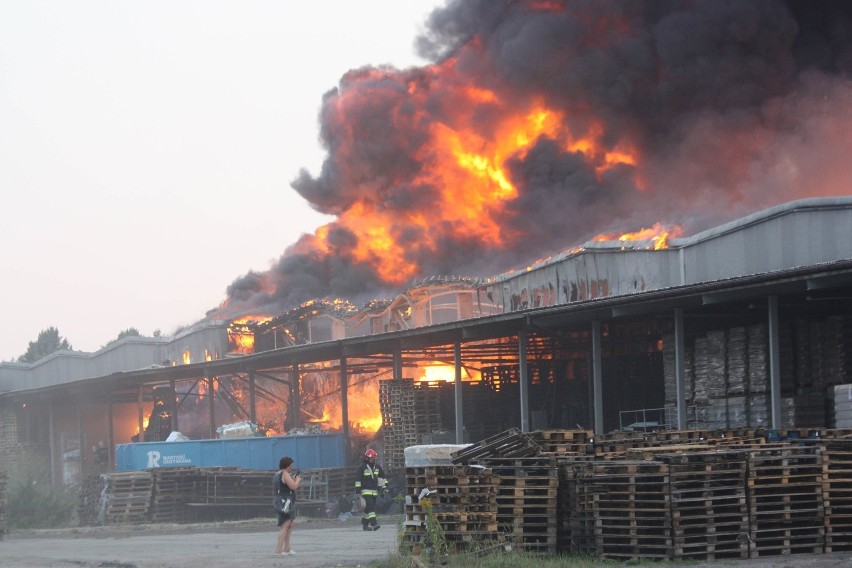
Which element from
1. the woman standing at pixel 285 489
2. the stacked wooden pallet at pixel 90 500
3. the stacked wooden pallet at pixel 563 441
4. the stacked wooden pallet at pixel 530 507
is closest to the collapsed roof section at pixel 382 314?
the stacked wooden pallet at pixel 90 500

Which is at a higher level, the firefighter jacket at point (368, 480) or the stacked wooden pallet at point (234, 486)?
the firefighter jacket at point (368, 480)

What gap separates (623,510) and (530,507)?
1.25m

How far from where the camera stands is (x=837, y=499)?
1412 cm

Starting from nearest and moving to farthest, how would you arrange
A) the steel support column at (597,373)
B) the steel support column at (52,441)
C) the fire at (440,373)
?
the steel support column at (597,373) < the fire at (440,373) < the steel support column at (52,441)

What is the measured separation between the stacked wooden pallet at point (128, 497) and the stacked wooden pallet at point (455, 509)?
17533mm

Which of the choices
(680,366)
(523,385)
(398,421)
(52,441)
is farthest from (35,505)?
(680,366)

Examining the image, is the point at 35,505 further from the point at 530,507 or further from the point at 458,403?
the point at 530,507

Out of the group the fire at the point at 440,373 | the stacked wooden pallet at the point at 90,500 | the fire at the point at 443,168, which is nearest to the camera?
the stacked wooden pallet at the point at 90,500

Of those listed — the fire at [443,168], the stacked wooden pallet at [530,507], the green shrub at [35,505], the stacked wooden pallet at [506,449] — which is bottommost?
the green shrub at [35,505]

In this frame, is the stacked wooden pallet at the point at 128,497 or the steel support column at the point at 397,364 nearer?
the stacked wooden pallet at the point at 128,497

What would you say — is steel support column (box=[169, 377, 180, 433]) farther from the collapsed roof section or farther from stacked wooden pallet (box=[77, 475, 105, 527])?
stacked wooden pallet (box=[77, 475, 105, 527])

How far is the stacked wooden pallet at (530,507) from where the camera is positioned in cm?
1410

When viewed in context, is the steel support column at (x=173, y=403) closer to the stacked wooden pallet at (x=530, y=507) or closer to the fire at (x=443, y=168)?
the fire at (x=443, y=168)

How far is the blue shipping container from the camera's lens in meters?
32.1
